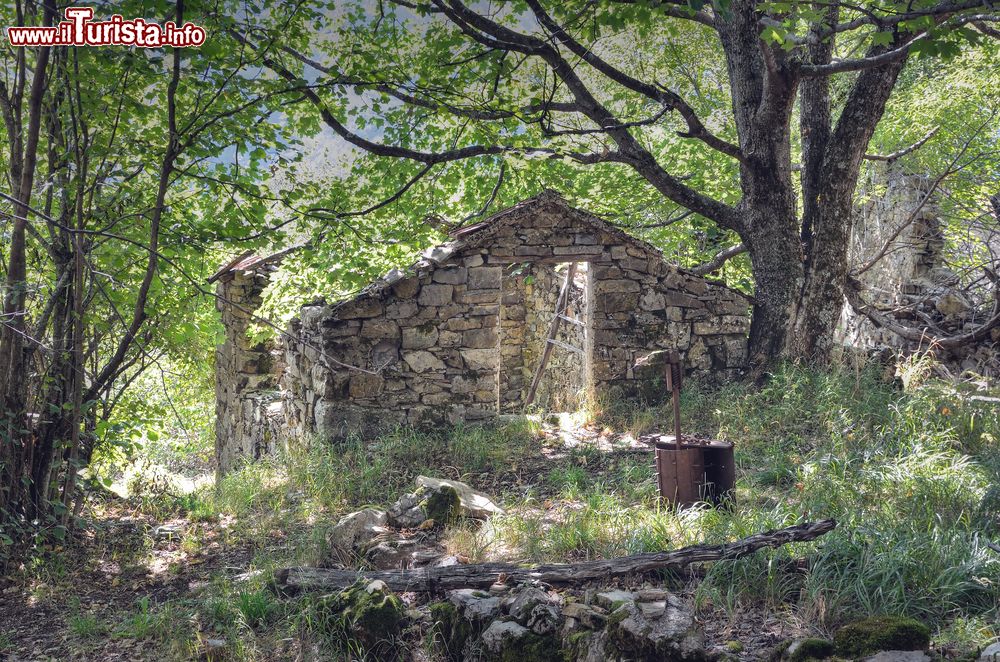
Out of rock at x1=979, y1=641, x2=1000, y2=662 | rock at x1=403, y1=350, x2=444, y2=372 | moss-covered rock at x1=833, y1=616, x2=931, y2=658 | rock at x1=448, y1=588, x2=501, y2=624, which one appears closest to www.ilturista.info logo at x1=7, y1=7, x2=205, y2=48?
rock at x1=403, y1=350, x2=444, y2=372

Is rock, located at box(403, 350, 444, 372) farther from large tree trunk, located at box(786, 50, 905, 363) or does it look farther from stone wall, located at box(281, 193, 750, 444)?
large tree trunk, located at box(786, 50, 905, 363)

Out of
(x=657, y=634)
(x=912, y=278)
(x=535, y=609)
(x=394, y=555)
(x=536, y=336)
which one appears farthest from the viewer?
(x=912, y=278)

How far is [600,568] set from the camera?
3.74 m

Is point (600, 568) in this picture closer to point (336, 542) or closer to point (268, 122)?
point (336, 542)

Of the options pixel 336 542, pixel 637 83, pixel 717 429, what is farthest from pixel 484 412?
pixel 637 83

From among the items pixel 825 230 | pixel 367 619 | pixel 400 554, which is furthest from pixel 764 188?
pixel 367 619

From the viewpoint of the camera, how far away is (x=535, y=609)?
3402 millimetres

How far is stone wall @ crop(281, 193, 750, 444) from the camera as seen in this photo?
7555mm

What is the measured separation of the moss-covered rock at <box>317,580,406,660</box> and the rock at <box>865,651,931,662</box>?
2.05 m

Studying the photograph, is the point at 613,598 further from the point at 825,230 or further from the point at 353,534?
the point at 825,230

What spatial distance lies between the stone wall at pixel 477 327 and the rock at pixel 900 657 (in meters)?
5.02

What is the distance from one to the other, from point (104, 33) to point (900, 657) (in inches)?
225

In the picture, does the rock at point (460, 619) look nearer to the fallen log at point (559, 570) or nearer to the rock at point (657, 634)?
the fallen log at point (559, 570)

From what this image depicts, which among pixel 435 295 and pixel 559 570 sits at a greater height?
pixel 435 295
